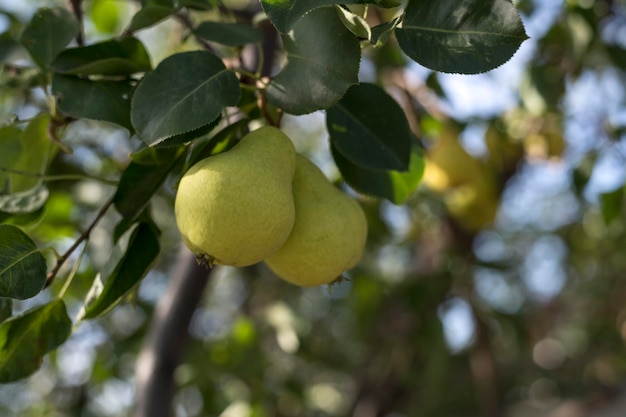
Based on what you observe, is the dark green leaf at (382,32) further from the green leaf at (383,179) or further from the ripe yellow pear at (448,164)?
the ripe yellow pear at (448,164)

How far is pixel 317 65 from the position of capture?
1.99ft

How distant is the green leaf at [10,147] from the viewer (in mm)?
833

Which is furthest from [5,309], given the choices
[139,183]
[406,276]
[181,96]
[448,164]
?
[406,276]

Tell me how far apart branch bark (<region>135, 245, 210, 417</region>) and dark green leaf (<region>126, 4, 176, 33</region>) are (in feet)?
1.36

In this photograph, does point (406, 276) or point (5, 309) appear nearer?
point (5, 309)

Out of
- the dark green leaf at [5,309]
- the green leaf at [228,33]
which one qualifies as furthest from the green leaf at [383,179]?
the dark green leaf at [5,309]

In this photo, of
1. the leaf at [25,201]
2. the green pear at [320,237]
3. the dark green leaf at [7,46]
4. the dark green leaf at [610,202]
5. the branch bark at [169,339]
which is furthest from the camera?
the dark green leaf at [610,202]

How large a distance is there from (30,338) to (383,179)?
1.29ft

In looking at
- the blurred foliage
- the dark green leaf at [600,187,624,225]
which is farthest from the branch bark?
the dark green leaf at [600,187,624,225]

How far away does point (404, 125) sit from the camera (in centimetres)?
75

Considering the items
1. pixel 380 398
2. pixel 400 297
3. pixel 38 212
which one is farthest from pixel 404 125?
pixel 380 398

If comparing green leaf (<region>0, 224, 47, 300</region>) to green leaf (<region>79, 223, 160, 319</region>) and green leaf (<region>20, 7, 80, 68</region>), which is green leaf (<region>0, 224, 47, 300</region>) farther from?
green leaf (<region>20, 7, 80, 68</region>)

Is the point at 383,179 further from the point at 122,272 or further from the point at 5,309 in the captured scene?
the point at 5,309

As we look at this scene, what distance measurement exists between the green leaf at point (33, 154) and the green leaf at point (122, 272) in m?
0.20
